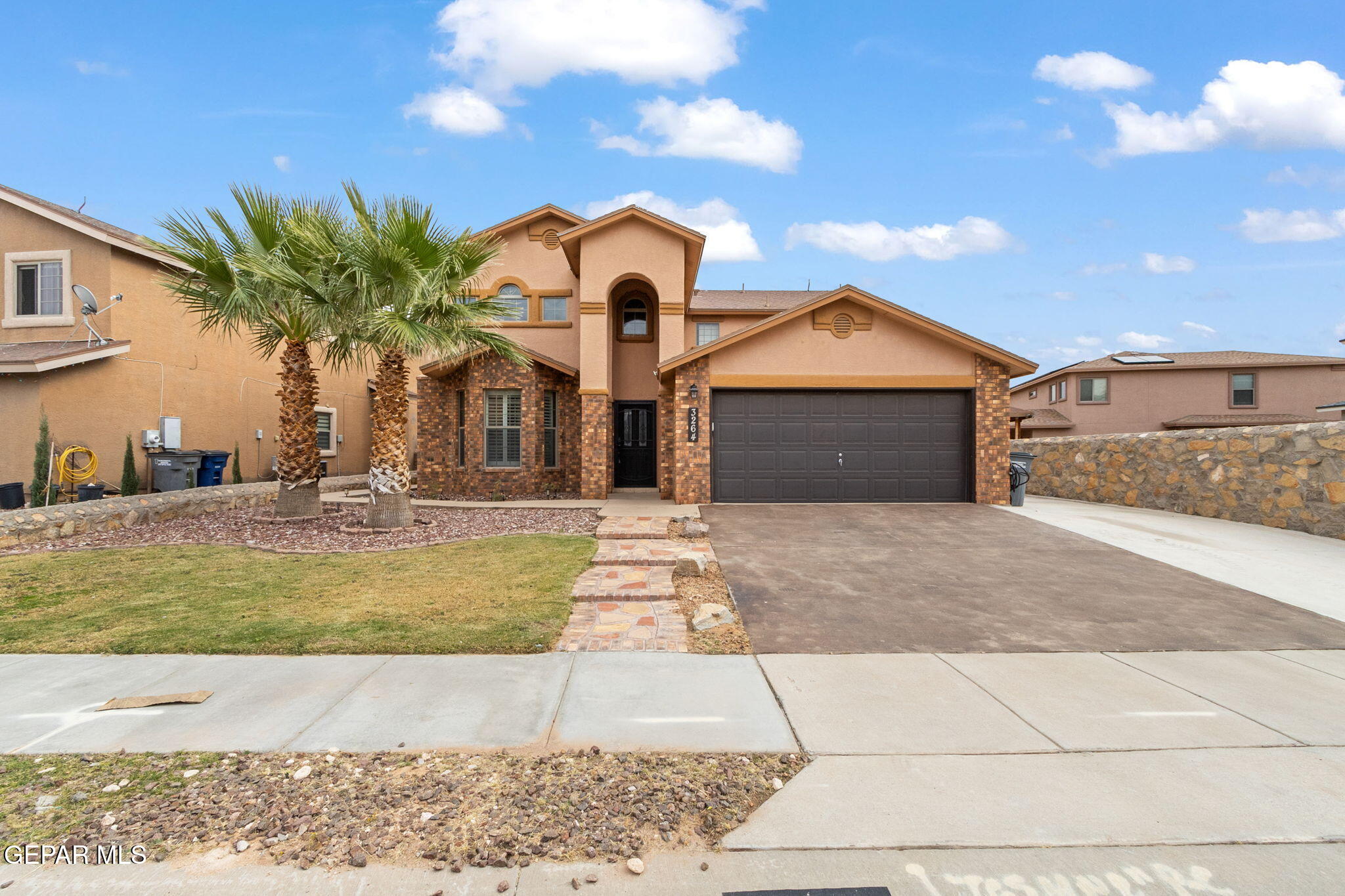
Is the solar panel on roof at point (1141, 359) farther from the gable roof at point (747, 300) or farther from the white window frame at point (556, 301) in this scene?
the white window frame at point (556, 301)

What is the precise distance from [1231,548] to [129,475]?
2104cm

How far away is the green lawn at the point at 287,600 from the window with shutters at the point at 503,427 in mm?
6629

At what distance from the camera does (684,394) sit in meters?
13.5

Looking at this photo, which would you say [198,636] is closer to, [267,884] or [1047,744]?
[267,884]

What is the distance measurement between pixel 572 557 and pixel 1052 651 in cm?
550

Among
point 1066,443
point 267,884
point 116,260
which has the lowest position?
point 267,884

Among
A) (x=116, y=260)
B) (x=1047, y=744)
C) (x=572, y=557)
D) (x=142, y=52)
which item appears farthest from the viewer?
(x=116, y=260)

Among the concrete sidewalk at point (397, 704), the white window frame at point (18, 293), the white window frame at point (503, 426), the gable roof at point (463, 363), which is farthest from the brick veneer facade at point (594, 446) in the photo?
the white window frame at point (18, 293)

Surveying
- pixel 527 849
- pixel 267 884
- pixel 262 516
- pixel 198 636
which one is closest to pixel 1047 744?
pixel 527 849

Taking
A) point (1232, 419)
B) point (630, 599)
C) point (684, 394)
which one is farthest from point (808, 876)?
point (1232, 419)

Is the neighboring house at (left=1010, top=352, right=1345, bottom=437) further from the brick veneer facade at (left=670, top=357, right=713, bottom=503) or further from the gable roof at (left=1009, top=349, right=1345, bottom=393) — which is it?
the brick veneer facade at (left=670, top=357, right=713, bottom=503)

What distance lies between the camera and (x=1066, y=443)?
635 inches

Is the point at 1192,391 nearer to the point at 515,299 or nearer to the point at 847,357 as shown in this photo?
the point at 847,357

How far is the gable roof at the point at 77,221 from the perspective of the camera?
13.8 meters
